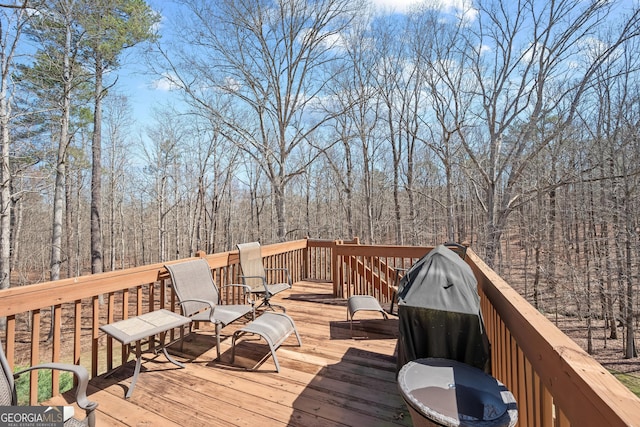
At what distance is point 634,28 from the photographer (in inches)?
269

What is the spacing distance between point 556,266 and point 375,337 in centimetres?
1115

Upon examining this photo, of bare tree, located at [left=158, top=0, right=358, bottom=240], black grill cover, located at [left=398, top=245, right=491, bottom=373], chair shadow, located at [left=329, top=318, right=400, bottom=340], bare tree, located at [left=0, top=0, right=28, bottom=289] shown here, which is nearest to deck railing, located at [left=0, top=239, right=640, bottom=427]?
black grill cover, located at [left=398, top=245, right=491, bottom=373]

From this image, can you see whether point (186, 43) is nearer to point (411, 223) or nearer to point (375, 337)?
point (375, 337)

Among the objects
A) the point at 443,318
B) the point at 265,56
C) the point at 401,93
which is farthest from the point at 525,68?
the point at 443,318

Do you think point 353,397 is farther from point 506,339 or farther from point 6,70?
point 6,70

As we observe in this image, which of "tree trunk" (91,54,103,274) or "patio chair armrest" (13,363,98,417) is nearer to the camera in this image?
"patio chair armrest" (13,363,98,417)

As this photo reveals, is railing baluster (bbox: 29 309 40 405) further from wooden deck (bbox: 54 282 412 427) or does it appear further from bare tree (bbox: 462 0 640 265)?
bare tree (bbox: 462 0 640 265)

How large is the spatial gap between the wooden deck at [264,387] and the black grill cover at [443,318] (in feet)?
2.26

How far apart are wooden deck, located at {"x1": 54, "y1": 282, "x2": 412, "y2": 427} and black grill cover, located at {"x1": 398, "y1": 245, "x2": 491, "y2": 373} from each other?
→ 690 millimetres

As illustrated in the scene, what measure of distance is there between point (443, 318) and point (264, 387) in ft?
5.45

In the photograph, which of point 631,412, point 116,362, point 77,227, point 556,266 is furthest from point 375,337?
point 77,227

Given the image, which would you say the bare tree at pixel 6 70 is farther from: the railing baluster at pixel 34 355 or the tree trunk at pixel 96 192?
the railing baluster at pixel 34 355

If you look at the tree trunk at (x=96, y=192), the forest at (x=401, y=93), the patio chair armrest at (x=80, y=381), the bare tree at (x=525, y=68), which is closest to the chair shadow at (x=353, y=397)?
the patio chair armrest at (x=80, y=381)

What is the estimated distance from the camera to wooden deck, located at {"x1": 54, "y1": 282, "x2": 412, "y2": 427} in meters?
2.14
